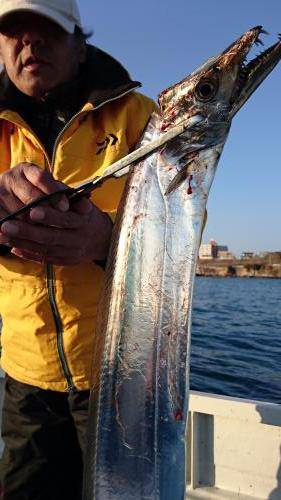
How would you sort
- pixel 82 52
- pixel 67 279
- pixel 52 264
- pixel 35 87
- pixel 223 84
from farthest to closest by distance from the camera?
pixel 82 52 → pixel 35 87 → pixel 67 279 → pixel 52 264 → pixel 223 84

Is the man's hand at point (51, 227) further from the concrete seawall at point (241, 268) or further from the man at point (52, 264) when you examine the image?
the concrete seawall at point (241, 268)

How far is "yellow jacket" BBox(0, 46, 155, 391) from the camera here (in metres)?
2.18

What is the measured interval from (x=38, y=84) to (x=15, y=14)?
0.32 meters

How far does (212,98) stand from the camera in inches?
62.9

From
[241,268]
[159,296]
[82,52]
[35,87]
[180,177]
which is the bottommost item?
[159,296]

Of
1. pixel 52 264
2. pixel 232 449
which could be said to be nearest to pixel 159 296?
pixel 52 264

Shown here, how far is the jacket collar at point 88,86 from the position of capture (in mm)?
2312

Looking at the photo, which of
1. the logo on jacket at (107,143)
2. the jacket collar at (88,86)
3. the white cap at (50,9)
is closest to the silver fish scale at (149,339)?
the logo on jacket at (107,143)

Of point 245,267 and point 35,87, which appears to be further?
point 245,267

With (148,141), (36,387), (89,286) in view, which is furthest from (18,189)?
(36,387)

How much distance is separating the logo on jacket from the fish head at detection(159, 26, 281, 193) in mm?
595

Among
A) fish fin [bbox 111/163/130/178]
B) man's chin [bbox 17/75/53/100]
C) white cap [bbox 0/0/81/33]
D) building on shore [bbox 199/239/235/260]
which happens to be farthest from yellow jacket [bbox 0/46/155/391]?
building on shore [bbox 199/239/235/260]

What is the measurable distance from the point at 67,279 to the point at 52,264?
→ 161mm

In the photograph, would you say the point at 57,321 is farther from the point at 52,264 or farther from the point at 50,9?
the point at 50,9
